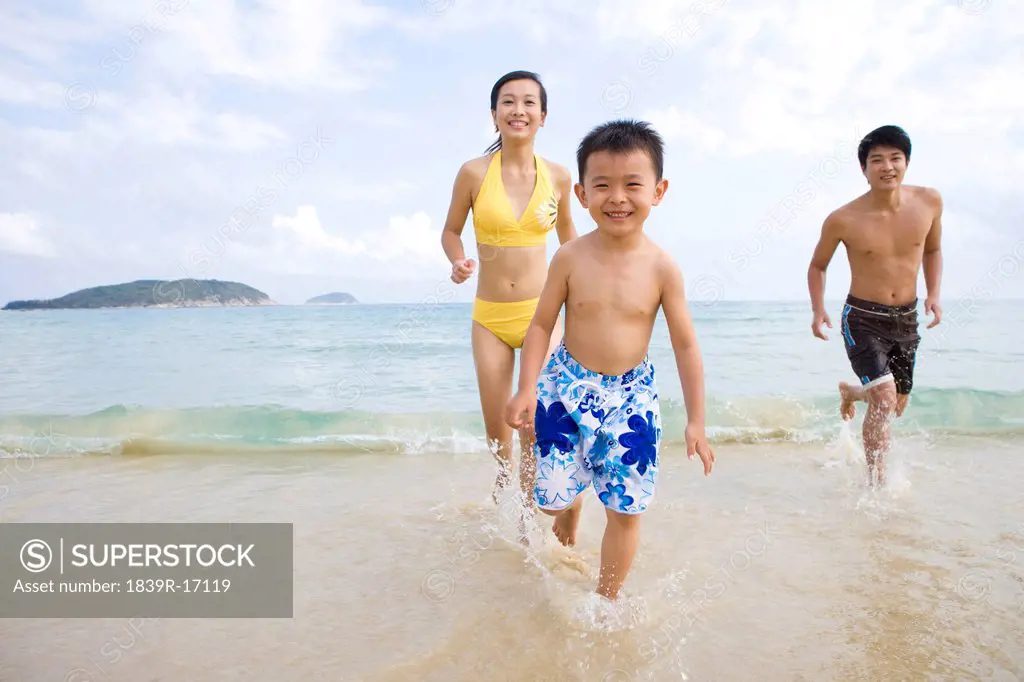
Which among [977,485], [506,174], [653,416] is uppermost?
[506,174]

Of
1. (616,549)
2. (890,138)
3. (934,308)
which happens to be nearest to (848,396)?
(934,308)

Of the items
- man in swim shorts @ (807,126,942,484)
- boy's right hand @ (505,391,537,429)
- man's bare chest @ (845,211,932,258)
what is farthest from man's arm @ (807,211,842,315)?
boy's right hand @ (505,391,537,429)

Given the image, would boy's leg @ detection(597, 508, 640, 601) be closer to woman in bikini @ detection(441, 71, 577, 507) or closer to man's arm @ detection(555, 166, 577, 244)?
woman in bikini @ detection(441, 71, 577, 507)

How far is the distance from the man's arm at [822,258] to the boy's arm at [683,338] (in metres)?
2.47

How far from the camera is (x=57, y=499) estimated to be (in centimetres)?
471

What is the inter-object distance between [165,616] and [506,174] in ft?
8.95

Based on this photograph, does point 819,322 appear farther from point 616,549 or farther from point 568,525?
point 616,549

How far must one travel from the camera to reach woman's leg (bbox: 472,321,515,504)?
3914mm

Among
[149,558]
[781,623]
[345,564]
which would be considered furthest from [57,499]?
[781,623]

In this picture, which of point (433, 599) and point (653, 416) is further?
point (433, 599)

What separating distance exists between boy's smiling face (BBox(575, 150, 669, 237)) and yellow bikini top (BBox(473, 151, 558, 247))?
115cm

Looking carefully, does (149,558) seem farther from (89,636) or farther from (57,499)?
(57,499)

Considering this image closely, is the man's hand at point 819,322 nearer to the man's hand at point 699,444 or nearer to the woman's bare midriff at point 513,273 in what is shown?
the woman's bare midriff at point 513,273

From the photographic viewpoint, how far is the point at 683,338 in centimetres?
277
